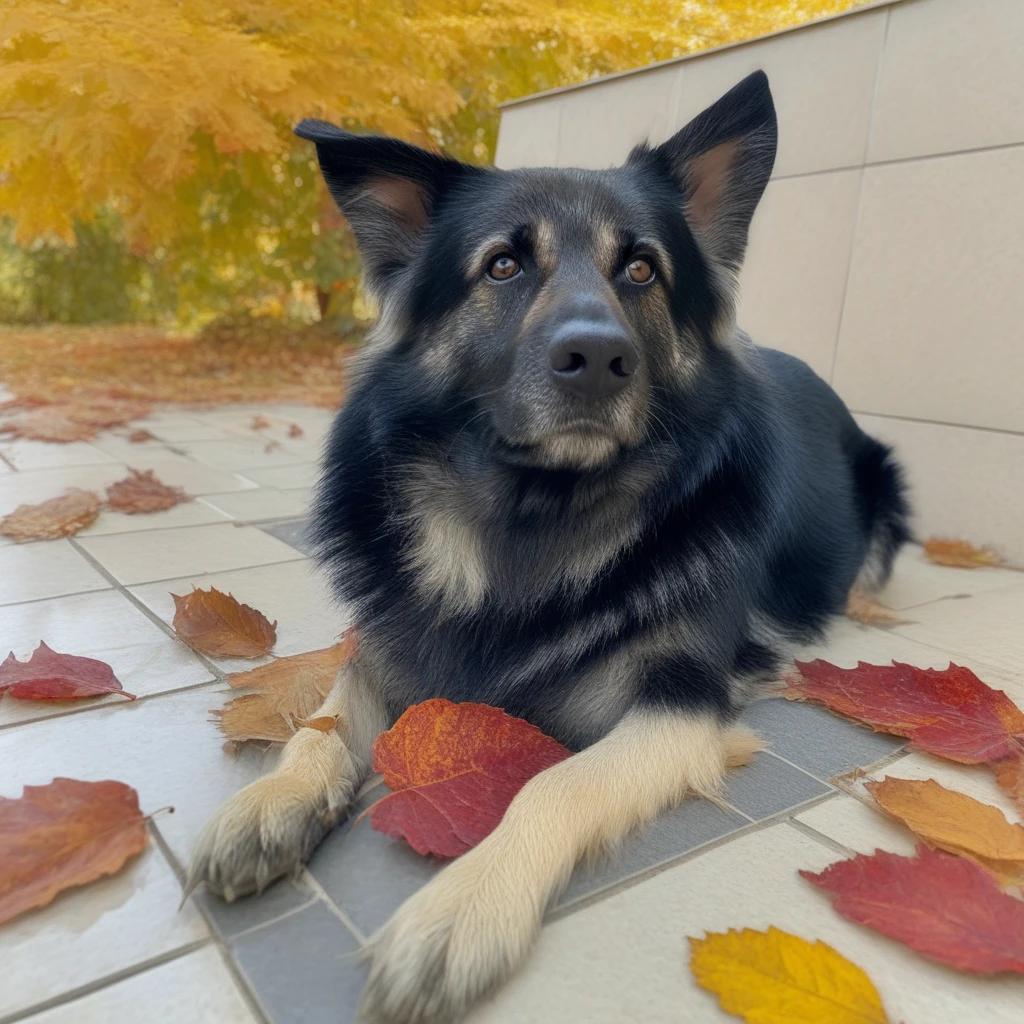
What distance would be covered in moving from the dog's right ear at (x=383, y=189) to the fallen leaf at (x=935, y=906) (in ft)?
5.72

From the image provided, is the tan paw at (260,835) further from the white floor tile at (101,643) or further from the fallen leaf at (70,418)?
the fallen leaf at (70,418)

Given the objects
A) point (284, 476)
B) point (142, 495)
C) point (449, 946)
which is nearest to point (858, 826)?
point (449, 946)

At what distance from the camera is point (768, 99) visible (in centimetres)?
204

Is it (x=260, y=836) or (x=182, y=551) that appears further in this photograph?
(x=182, y=551)

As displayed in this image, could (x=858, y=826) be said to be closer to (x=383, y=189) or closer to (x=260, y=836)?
(x=260, y=836)

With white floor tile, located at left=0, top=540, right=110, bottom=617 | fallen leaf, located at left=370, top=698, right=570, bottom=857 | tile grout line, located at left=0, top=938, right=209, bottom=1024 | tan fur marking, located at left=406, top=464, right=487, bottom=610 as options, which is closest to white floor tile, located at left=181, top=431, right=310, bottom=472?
white floor tile, located at left=0, top=540, right=110, bottom=617

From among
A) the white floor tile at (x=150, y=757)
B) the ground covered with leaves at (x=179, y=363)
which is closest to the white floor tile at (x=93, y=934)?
the white floor tile at (x=150, y=757)

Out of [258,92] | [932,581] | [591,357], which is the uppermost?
[258,92]

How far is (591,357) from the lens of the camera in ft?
5.49

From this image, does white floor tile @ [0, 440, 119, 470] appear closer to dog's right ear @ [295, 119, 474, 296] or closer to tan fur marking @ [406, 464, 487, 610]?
dog's right ear @ [295, 119, 474, 296]

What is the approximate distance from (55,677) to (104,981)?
979 millimetres

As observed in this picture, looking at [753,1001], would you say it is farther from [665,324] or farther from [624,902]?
[665,324]

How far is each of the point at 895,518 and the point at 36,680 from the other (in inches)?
117

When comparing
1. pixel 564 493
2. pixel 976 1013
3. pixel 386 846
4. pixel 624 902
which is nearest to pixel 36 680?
pixel 386 846
